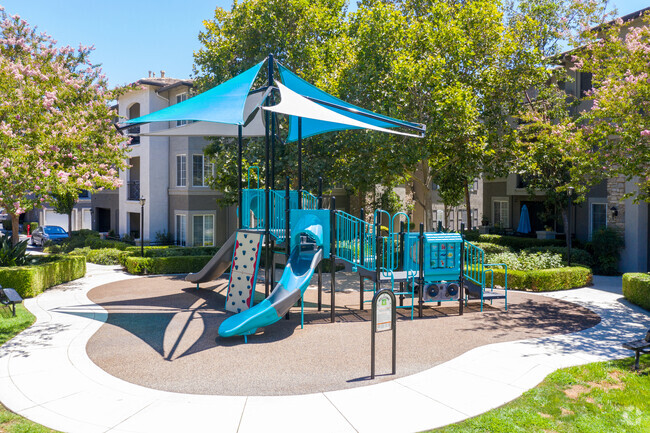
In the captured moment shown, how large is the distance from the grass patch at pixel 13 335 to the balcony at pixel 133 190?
1837 centimetres

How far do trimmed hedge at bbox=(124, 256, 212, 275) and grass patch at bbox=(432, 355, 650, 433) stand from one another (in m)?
16.2

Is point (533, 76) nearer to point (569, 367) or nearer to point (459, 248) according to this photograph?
point (459, 248)

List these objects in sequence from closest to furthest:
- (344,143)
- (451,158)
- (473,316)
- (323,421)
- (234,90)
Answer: (323,421)
(234,90)
(473,316)
(344,143)
(451,158)

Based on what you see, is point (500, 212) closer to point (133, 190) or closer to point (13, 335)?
point (133, 190)

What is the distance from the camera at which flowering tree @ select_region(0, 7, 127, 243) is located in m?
14.3

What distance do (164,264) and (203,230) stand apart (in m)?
7.86

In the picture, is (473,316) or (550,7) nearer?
(473,316)

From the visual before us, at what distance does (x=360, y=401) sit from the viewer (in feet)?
22.5

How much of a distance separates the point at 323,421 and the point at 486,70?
18.3 m

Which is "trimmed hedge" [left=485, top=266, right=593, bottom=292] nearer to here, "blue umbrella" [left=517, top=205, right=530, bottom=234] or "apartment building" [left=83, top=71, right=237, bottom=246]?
"blue umbrella" [left=517, top=205, right=530, bottom=234]

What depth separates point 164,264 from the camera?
66.7 feet

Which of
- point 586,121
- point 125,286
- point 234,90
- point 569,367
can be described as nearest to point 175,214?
point 125,286

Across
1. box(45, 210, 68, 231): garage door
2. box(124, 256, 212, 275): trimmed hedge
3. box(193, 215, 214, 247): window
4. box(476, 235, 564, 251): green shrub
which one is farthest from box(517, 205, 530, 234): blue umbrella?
box(45, 210, 68, 231): garage door

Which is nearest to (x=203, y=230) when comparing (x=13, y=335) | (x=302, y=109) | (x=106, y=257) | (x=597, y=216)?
(x=106, y=257)
